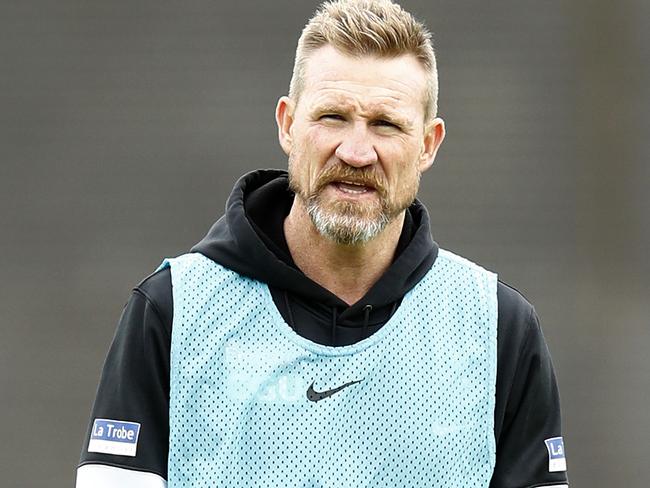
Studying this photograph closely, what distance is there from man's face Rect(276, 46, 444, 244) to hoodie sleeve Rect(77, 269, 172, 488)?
0.36m

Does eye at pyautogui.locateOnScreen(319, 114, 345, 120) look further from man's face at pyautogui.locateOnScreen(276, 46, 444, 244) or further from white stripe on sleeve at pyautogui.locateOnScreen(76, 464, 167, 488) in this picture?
white stripe on sleeve at pyautogui.locateOnScreen(76, 464, 167, 488)

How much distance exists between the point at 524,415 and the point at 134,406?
76cm

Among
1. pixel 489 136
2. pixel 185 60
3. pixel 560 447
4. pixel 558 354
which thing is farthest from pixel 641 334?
pixel 560 447

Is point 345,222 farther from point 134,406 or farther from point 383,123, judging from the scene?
point 134,406

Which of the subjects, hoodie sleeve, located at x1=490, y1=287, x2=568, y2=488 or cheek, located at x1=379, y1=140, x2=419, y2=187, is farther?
hoodie sleeve, located at x1=490, y1=287, x2=568, y2=488

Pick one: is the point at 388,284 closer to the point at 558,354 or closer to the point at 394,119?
the point at 394,119

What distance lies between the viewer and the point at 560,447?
10.1 ft

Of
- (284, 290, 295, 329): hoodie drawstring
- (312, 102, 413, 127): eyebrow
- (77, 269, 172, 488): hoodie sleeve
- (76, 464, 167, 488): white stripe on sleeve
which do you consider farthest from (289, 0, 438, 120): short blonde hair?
(76, 464, 167, 488): white stripe on sleeve

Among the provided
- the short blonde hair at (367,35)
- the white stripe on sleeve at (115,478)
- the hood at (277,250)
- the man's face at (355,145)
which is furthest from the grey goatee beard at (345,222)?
the white stripe on sleeve at (115,478)

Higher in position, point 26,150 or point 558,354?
point 26,150

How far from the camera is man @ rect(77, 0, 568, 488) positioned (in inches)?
113

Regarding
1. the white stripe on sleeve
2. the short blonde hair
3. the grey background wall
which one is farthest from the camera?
the grey background wall

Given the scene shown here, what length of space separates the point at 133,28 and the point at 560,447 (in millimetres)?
4100

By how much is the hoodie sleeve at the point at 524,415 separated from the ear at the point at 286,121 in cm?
53
